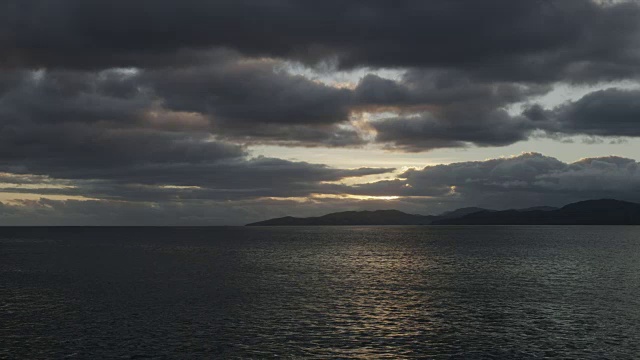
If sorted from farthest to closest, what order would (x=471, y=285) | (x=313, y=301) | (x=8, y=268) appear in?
(x=8, y=268), (x=471, y=285), (x=313, y=301)

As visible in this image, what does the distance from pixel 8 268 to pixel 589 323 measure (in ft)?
426

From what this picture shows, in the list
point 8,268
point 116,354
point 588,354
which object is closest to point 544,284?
point 588,354

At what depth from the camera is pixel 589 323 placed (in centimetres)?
6706

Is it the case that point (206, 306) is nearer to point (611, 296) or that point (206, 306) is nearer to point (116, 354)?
point (116, 354)

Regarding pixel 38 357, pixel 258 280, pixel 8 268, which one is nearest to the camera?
pixel 38 357

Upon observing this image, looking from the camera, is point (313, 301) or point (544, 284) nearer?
point (313, 301)

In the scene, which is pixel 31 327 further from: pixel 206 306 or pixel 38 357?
pixel 206 306

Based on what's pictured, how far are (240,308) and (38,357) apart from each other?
3033 cm

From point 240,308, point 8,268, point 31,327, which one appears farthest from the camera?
point 8,268

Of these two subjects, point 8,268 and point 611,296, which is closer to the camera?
point 611,296

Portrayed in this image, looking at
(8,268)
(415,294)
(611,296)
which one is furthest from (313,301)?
(8,268)

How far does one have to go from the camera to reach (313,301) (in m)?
83.3

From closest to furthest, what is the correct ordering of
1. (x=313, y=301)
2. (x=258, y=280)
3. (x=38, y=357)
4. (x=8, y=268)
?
(x=38, y=357) < (x=313, y=301) < (x=258, y=280) < (x=8, y=268)

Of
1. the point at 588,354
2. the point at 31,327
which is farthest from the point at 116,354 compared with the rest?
the point at 588,354
